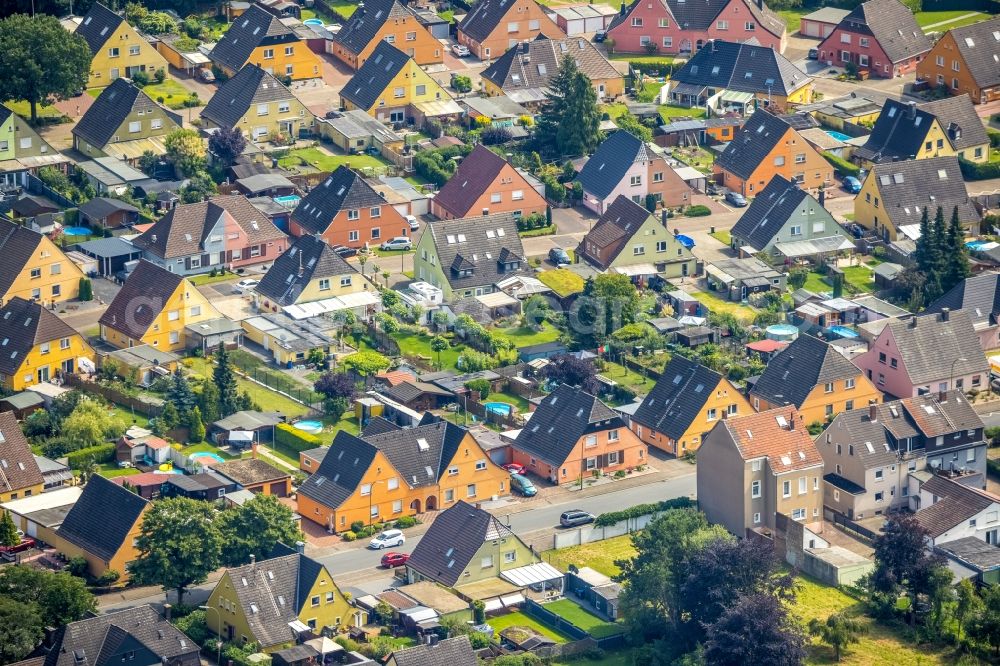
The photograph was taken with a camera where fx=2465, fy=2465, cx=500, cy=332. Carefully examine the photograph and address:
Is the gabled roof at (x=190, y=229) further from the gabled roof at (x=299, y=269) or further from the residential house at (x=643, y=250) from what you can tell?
the residential house at (x=643, y=250)

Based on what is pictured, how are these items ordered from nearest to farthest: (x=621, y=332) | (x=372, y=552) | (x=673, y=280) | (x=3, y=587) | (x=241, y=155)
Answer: (x=3, y=587) → (x=372, y=552) → (x=621, y=332) → (x=673, y=280) → (x=241, y=155)

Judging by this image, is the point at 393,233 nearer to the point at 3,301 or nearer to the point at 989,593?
the point at 3,301

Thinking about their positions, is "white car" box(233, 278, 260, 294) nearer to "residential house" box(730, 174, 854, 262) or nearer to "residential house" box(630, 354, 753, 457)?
"residential house" box(630, 354, 753, 457)

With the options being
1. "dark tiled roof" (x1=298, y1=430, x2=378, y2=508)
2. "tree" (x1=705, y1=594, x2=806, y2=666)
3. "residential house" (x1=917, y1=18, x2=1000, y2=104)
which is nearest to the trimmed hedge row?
"dark tiled roof" (x1=298, y1=430, x2=378, y2=508)

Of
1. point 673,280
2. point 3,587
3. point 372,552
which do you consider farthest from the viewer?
point 673,280

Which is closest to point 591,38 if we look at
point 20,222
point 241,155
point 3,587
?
point 241,155

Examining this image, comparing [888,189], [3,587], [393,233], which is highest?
[888,189]
